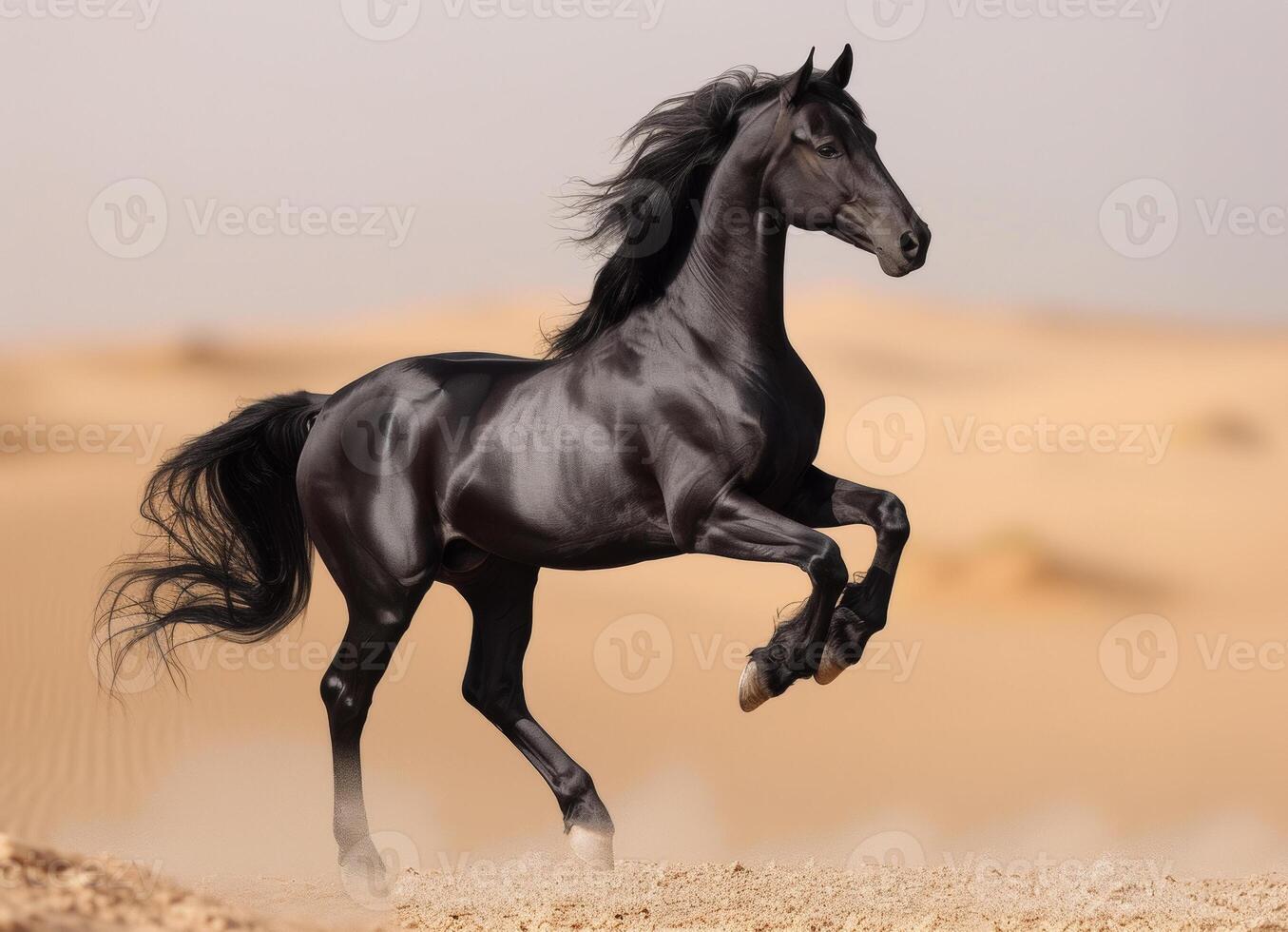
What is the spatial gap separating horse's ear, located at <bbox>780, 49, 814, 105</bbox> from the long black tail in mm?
2708

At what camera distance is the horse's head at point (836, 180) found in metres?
5.70

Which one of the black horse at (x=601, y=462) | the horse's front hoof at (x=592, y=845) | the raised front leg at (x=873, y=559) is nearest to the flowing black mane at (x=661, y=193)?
the black horse at (x=601, y=462)

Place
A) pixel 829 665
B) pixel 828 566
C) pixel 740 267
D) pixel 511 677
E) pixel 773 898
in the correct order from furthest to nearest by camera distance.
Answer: pixel 511 677
pixel 773 898
pixel 740 267
pixel 829 665
pixel 828 566

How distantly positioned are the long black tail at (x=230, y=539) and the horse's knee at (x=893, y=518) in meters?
2.86

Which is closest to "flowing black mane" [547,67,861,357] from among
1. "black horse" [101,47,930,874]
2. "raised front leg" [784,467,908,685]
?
"black horse" [101,47,930,874]

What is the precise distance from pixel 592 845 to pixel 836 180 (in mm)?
2897

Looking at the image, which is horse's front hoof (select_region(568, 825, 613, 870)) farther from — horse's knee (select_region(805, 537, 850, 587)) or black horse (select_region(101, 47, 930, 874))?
horse's knee (select_region(805, 537, 850, 587))

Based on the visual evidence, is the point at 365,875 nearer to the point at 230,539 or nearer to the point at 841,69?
the point at 230,539

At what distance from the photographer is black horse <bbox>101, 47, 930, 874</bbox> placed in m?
5.77

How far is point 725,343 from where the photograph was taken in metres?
5.97

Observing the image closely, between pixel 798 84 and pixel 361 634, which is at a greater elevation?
pixel 798 84

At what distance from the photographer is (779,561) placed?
556 cm

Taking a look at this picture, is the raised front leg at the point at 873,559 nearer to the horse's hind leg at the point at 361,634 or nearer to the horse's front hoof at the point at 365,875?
the horse's hind leg at the point at 361,634

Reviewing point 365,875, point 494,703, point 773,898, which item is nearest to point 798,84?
point 494,703
